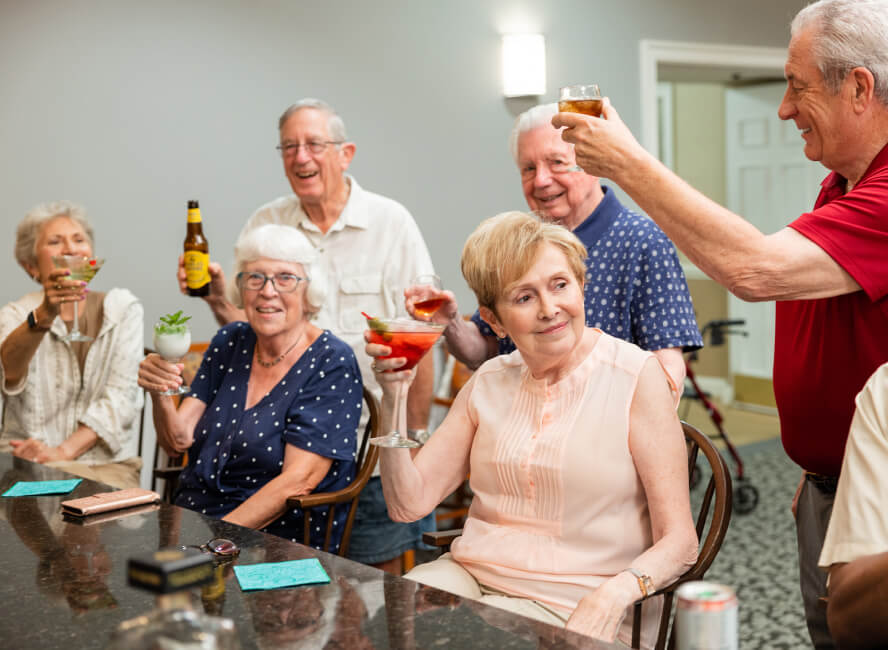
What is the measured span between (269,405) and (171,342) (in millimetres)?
296

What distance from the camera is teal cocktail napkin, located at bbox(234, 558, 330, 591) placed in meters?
1.55

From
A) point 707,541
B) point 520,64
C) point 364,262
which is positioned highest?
point 520,64

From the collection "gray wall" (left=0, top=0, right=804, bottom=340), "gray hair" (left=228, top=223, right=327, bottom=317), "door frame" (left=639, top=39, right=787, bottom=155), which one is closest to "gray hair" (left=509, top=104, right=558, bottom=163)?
"gray hair" (left=228, top=223, right=327, bottom=317)

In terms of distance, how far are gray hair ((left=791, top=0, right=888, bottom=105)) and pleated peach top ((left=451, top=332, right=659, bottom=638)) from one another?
0.63 metres

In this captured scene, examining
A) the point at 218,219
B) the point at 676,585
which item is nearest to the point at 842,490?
the point at 676,585

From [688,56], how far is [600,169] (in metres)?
4.39

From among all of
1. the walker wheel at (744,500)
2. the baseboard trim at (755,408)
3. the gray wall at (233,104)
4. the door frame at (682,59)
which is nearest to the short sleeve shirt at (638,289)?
the gray wall at (233,104)

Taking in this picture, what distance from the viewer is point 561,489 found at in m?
1.89

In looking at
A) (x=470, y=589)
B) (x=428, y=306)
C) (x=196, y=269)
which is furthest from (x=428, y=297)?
(x=196, y=269)

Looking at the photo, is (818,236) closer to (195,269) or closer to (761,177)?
(195,269)

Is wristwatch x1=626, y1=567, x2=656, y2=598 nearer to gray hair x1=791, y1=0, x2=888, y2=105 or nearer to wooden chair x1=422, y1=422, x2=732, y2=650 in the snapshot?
wooden chair x1=422, y1=422, x2=732, y2=650

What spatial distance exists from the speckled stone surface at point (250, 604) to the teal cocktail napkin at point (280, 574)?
→ 2 cm

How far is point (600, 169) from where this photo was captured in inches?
69.1

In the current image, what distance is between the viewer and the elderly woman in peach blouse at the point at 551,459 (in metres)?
1.84
